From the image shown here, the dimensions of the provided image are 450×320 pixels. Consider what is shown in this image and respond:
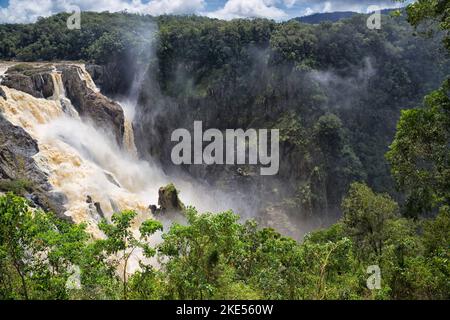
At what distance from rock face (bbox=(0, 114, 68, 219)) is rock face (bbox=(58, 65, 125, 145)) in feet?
28.6

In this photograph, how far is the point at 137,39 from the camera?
1847 inches

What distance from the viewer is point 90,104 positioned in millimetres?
36219

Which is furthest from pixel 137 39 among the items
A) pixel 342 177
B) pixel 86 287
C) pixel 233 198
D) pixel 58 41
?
pixel 86 287

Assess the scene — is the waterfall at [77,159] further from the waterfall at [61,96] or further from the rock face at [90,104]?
the rock face at [90,104]

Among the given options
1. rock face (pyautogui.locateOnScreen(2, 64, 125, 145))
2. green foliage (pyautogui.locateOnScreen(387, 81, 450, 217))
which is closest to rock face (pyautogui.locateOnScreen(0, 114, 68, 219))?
rock face (pyautogui.locateOnScreen(2, 64, 125, 145))

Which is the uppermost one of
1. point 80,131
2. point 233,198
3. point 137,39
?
point 137,39

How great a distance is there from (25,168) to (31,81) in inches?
363

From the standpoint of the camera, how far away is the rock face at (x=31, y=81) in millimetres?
31297

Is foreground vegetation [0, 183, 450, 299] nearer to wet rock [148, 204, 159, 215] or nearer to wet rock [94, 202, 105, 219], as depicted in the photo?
wet rock [94, 202, 105, 219]

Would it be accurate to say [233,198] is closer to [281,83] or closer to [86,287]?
[281,83]

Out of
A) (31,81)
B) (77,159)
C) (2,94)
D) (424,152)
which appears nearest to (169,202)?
(77,159)

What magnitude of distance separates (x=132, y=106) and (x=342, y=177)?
799 inches

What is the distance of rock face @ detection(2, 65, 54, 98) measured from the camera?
103ft

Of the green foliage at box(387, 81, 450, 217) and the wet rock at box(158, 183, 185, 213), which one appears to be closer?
the green foliage at box(387, 81, 450, 217)
